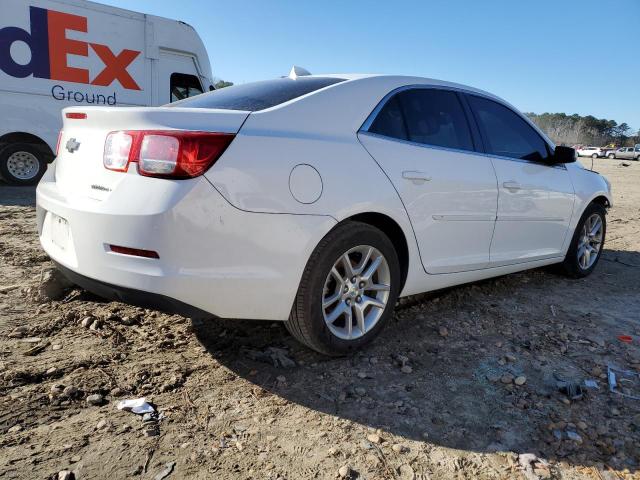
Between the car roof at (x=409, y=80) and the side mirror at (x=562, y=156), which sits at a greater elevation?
the car roof at (x=409, y=80)

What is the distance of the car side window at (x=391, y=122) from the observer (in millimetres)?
2789

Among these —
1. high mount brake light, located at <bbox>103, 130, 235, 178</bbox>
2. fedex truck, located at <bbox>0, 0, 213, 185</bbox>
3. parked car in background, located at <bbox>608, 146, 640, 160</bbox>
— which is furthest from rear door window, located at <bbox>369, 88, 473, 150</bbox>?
parked car in background, located at <bbox>608, 146, 640, 160</bbox>

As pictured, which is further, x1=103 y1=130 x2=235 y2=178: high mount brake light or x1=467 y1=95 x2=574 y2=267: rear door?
x1=467 y1=95 x2=574 y2=267: rear door

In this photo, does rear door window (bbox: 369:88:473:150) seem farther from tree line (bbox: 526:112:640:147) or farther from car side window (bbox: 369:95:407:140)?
tree line (bbox: 526:112:640:147)

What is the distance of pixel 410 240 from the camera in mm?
2873

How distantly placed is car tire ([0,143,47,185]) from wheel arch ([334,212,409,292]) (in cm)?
792

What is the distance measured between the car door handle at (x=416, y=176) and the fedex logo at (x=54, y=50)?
778 centimetres

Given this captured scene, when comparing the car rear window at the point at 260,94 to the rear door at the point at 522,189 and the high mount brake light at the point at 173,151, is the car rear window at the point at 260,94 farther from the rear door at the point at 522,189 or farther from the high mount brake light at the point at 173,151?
the rear door at the point at 522,189

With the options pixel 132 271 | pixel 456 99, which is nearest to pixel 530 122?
pixel 456 99

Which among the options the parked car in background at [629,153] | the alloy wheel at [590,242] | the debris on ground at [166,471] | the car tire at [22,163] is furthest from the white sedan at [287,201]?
the parked car in background at [629,153]

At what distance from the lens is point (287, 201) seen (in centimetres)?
225

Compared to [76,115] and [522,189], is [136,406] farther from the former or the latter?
[522,189]

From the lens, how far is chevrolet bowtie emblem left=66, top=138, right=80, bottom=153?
2505mm

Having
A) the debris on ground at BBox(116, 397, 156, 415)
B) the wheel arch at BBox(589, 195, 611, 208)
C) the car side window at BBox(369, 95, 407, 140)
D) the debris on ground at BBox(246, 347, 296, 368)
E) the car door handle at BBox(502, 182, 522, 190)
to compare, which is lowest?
the debris on ground at BBox(116, 397, 156, 415)
